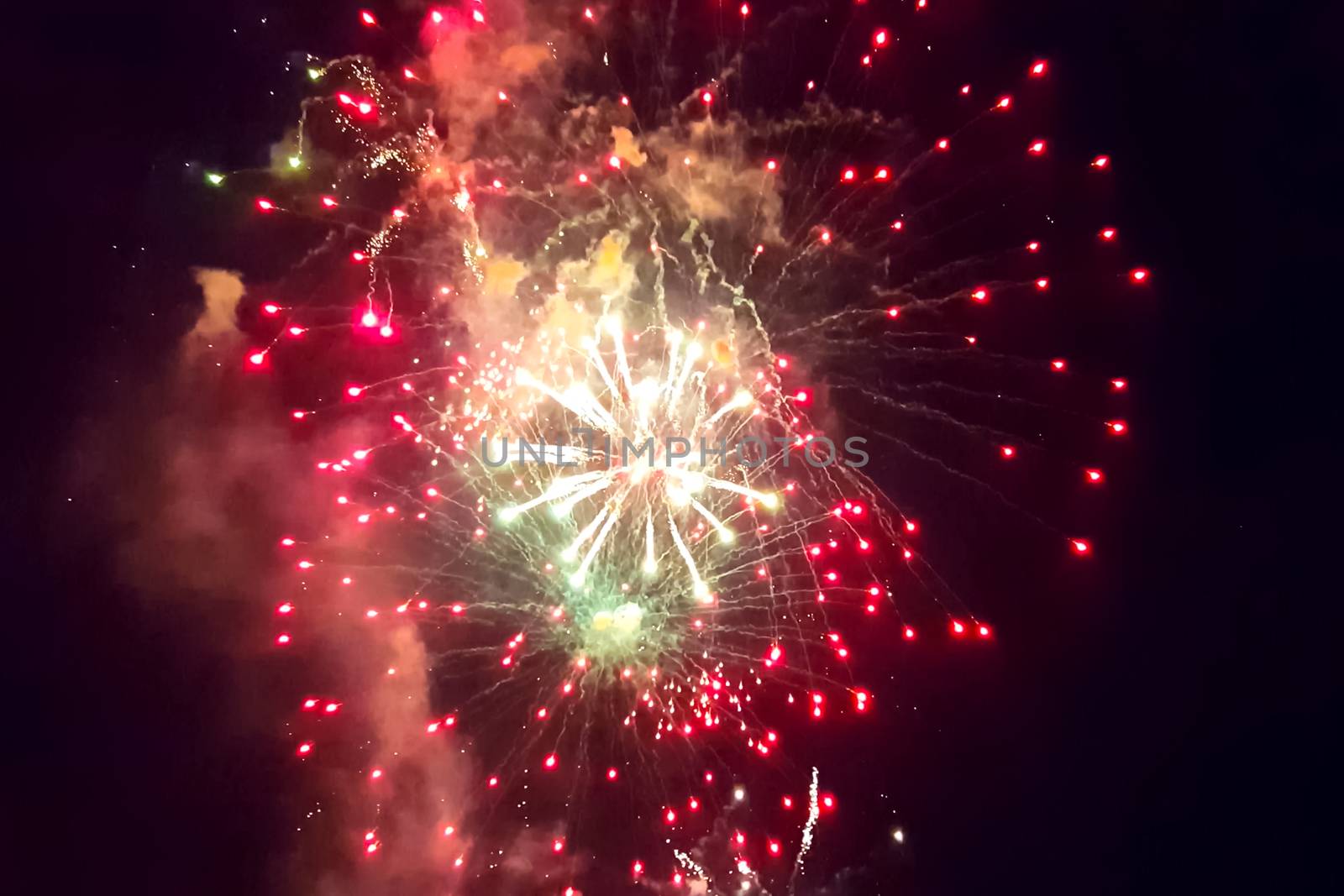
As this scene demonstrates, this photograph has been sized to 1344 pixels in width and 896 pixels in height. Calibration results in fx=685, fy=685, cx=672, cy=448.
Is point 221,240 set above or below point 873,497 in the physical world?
above

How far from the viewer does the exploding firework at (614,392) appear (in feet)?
15.4

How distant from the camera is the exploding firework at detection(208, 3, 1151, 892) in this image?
470 centimetres

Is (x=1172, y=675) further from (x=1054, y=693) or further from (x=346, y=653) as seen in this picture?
(x=346, y=653)

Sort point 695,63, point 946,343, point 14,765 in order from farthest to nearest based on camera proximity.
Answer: point 946,343, point 695,63, point 14,765

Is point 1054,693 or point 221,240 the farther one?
point 1054,693

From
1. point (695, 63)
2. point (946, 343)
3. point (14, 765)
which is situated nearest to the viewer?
point (14, 765)

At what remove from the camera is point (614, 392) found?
195 inches

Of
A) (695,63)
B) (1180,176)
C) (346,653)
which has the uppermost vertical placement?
(695,63)

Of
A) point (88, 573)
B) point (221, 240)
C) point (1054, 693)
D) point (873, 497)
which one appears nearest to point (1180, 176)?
point (873, 497)

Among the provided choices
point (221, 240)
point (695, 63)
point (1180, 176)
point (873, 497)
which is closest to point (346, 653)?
point (221, 240)

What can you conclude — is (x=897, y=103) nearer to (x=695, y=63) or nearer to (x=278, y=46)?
(x=695, y=63)

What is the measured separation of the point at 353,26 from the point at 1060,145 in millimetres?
4853

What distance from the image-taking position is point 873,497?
5094mm

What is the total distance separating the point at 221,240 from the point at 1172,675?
7530 mm
